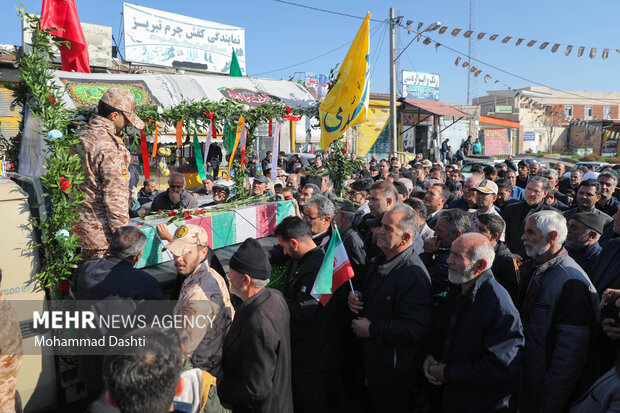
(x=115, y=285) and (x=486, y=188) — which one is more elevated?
(x=486, y=188)

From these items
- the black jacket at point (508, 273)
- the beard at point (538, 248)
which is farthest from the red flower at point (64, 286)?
the beard at point (538, 248)

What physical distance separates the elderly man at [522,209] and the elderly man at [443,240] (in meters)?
2.37

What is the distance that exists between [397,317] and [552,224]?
52.7 inches

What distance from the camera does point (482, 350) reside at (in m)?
2.76

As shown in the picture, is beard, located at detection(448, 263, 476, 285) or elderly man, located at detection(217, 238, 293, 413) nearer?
elderly man, located at detection(217, 238, 293, 413)

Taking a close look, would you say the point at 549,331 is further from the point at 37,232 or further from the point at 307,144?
the point at 307,144

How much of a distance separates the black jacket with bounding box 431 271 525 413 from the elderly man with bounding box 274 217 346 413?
833 millimetres

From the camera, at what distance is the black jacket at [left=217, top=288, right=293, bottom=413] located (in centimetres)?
243

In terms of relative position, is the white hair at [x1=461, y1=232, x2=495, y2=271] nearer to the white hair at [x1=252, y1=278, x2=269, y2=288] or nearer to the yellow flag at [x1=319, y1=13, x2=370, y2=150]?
the white hair at [x1=252, y1=278, x2=269, y2=288]

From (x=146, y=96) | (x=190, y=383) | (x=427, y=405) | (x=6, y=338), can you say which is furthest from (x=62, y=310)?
(x=146, y=96)

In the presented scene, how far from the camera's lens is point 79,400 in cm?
390

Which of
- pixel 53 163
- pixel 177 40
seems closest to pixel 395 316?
pixel 53 163

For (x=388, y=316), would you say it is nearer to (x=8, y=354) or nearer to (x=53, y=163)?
(x=8, y=354)

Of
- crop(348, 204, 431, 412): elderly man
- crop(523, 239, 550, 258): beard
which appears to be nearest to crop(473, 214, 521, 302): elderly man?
crop(523, 239, 550, 258): beard
